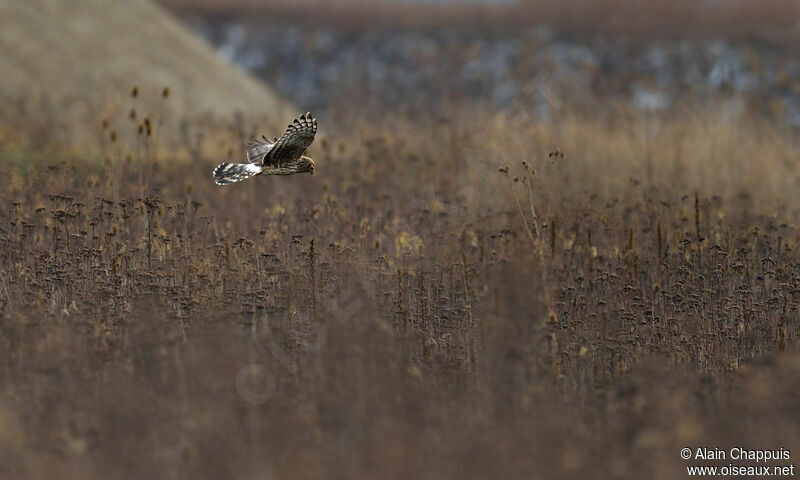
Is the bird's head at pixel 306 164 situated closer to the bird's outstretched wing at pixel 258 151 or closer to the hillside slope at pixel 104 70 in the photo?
the bird's outstretched wing at pixel 258 151

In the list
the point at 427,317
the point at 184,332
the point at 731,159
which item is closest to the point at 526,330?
the point at 427,317

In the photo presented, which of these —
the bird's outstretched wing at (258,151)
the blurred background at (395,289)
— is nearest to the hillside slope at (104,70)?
the blurred background at (395,289)

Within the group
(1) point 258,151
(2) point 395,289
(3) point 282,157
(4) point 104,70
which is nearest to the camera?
(3) point 282,157

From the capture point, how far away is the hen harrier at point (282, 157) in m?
6.77

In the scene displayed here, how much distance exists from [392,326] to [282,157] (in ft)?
4.73

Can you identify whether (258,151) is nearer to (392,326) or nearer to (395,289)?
(395,289)

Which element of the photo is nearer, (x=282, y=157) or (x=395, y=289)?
(x=282, y=157)

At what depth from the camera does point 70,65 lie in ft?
48.9

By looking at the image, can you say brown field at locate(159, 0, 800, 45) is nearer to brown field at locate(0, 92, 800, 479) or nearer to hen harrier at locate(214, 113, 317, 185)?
brown field at locate(0, 92, 800, 479)

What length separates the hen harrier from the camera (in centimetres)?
677

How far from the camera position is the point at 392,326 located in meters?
6.52

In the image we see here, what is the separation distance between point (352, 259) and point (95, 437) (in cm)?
296

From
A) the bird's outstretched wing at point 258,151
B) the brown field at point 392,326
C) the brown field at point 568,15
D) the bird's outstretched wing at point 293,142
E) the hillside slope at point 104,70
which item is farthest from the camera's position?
the brown field at point 568,15

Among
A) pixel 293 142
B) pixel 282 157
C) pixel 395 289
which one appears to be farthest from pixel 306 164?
pixel 395 289
